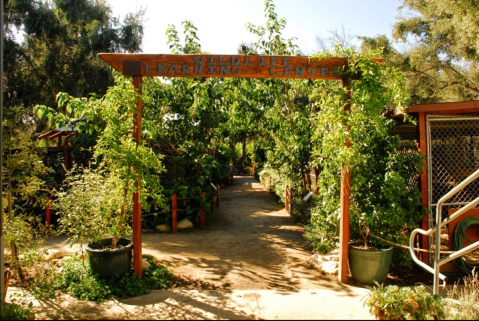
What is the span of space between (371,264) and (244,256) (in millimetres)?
2516

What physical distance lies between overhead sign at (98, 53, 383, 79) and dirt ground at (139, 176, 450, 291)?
3.10 meters

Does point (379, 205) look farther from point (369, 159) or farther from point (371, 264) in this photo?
point (371, 264)

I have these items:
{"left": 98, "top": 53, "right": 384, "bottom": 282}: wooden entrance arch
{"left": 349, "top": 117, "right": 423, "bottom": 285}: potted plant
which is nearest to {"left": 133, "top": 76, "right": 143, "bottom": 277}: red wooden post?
{"left": 98, "top": 53, "right": 384, "bottom": 282}: wooden entrance arch

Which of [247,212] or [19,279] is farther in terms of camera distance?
[247,212]

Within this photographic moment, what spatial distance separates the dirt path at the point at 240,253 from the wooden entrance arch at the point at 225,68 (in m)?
0.85

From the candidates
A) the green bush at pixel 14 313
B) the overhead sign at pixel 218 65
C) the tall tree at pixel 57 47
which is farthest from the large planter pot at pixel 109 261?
the tall tree at pixel 57 47

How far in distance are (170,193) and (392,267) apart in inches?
220

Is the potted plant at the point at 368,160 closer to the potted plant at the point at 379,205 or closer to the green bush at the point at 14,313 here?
the potted plant at the point at 379,205

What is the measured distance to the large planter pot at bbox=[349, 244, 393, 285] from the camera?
16.5ft

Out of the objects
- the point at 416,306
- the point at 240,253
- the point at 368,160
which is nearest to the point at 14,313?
the point at 240,253

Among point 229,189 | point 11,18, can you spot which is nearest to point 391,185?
point 229,189

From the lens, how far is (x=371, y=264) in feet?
16.6

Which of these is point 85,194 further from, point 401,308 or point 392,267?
point 392,267

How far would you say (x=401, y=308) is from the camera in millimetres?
3838
